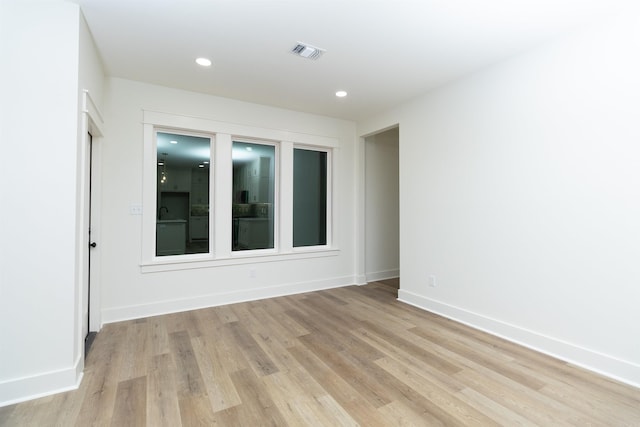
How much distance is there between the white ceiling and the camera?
2.15 metres

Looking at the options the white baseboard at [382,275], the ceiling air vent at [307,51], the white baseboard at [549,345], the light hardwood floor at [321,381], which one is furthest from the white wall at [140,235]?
the white baseboard at [549,345]

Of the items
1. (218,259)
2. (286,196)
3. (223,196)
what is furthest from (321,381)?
(286,196)

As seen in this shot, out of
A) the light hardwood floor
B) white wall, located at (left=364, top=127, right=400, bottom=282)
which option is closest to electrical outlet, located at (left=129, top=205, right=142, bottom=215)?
the light hardwood floor

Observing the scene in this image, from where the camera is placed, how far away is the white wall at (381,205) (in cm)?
508

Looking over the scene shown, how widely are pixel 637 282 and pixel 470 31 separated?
2264 millimetres

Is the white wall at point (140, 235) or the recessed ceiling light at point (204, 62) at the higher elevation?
the recessed ceiling light at point (204, 62)

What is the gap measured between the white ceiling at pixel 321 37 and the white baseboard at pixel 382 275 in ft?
9.91

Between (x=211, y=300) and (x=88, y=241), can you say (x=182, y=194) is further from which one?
(x=211, y=300)

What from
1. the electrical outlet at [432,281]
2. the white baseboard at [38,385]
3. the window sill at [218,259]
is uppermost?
the window sill at [218,259]

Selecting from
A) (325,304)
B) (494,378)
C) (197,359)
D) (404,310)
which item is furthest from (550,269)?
(197,359)

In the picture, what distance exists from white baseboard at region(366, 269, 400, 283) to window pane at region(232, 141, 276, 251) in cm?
185

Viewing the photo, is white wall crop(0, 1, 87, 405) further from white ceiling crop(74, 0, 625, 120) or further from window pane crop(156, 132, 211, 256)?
window pane crop(156, 132, 211, 256)

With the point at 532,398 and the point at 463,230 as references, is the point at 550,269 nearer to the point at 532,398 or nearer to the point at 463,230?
the point at 463,230

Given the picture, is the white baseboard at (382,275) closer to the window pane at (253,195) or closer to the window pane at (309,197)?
the window pane at (309,197)
